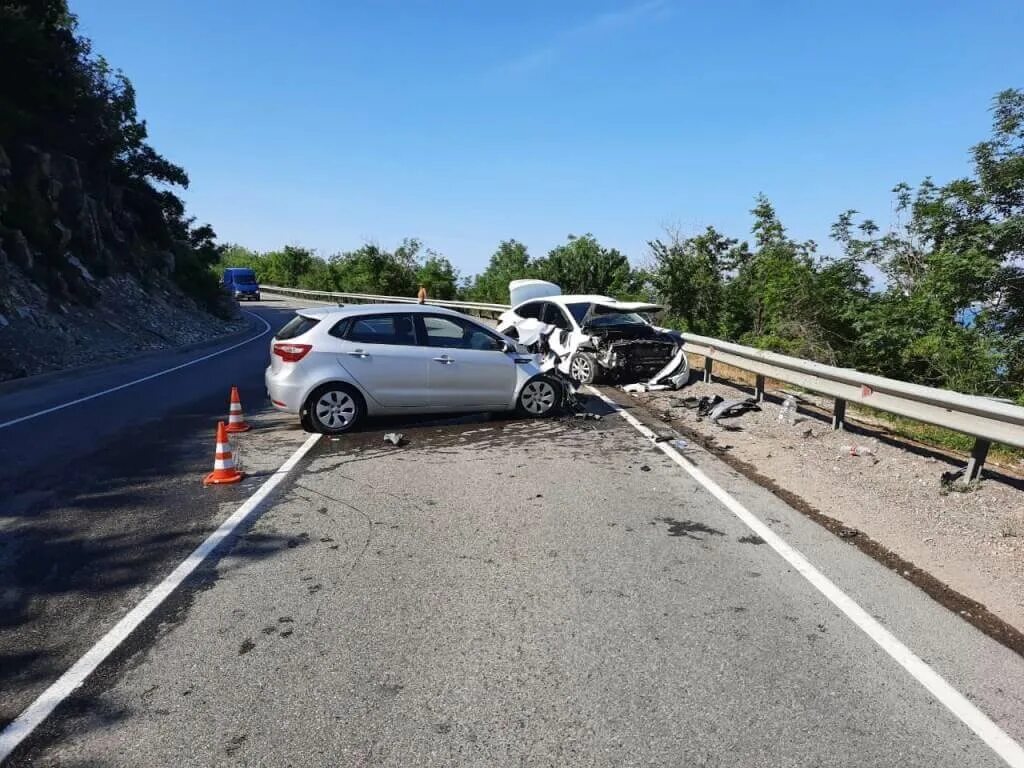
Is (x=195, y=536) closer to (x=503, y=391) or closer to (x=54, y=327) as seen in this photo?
(x=503, y=391)

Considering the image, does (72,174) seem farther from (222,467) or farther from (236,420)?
(222,467)

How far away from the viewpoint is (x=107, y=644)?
3.54 meters

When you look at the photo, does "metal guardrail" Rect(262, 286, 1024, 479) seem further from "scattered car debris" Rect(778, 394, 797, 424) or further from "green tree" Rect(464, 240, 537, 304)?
"green tree" Rect(464, 240, 537, 304)

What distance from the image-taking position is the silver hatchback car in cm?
842

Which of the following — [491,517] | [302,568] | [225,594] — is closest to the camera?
[225,594]

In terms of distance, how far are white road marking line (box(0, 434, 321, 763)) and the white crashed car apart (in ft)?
25.9

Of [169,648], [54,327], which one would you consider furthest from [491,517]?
[54,327]

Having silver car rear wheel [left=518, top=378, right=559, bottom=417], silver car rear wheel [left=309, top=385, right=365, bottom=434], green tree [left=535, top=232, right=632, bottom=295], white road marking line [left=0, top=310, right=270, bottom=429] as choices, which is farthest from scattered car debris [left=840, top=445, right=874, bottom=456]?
green tree [left=535, top=232, right=632, bottom=295]

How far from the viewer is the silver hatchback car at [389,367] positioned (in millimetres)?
8422

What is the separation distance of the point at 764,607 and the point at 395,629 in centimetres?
216

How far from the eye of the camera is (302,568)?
450 centimetres

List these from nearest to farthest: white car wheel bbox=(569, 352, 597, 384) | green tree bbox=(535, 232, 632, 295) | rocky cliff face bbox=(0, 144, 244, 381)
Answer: white car wheel bbox=(569, 352, 597, 384) → rocky cliff face bbox=(0, 144, 244, 381) → green tree bbox=(535, 232, 632, 295)

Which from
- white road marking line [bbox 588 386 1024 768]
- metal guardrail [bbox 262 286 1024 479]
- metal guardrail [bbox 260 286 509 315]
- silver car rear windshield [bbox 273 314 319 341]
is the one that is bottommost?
white road marking line [bbox 588 386 1024 768]

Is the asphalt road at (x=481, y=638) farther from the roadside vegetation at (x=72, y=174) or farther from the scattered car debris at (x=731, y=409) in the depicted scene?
the roadside vegetation at (x=72, y=174)
